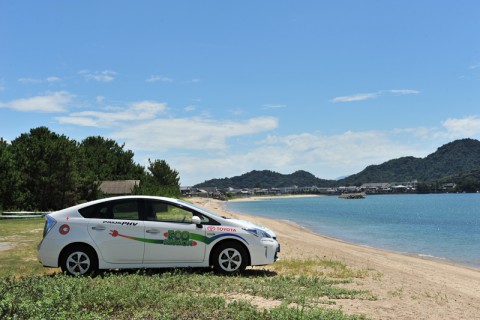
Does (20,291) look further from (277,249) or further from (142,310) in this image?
(277,249)

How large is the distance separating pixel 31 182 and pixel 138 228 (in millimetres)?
35498

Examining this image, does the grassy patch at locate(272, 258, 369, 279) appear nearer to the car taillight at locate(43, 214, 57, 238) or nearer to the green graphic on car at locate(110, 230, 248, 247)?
the green graphic on car at locate(110, 230, 248, 247)

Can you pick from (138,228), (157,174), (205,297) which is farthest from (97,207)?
(157,174)

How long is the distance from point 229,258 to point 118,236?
7.60ft

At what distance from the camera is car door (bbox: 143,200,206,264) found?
30.5 ft

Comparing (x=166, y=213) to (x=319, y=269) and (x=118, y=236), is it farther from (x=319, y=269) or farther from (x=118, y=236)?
(x=319, y=269)

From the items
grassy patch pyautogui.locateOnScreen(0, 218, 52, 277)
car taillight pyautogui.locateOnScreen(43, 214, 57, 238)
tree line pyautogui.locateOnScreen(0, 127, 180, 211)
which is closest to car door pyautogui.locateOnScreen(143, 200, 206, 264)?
car taillight pyautogui.locateOnScreen(43, 214, 57, 238)

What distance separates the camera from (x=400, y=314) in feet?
22.6

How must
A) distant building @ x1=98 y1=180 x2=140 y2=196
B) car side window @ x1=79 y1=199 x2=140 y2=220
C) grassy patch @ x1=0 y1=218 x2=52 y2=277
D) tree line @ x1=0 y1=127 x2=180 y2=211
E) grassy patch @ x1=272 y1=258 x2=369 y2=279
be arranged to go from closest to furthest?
car side window @ x1=79 y1=199 x2=140 y2=220
grassy patch @ x1=0 y1=218 x2=52 y2=277
grassy patch @ x1=272 y1=258 x2=369 y2=279
tree line @ x1=0 y1=127 x2=180 y2=211
distant building @ x1=98 y1=180 x2=140 y2=196

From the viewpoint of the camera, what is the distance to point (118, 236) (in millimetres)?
9227

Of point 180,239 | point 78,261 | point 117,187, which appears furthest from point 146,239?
point 117,187

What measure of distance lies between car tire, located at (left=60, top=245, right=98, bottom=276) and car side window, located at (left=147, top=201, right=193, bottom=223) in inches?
54.7

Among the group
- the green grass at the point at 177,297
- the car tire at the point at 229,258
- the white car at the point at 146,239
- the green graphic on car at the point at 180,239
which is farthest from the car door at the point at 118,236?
the car tire at the point at 229,258

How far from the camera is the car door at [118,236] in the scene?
30.1ft
